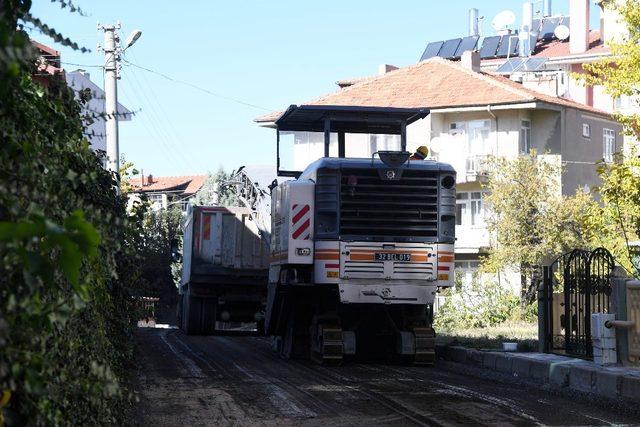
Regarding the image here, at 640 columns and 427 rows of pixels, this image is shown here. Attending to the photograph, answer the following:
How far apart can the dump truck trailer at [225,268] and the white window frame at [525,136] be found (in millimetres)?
28800

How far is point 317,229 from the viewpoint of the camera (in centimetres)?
1664

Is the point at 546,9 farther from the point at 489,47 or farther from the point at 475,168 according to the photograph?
the point at 475,168

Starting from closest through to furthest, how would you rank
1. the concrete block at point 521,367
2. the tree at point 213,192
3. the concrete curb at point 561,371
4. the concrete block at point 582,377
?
the concrete curb at point 561,371 < the concrete block at point 582,377 < the concrete block at point 521,367 < the tree at point 213,192

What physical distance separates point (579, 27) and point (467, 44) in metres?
8.55

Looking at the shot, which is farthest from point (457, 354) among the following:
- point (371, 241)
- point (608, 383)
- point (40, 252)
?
point (40, 252)

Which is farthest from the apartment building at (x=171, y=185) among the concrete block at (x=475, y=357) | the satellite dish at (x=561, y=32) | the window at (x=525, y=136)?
the concrete block at (x=475, y=357)

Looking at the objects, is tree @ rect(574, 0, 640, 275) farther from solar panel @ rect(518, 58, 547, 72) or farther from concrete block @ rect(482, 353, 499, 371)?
solar panel @ rect(518, 58, 547, 72)

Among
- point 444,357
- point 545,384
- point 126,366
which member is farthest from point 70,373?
point 444,357

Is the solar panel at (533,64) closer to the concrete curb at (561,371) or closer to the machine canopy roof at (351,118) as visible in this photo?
the machine canopy roof at (351,118)

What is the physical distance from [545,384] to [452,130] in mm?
39564

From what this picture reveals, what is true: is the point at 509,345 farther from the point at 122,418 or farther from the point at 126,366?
the point at 122,418

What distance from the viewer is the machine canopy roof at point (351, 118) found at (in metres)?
18.2

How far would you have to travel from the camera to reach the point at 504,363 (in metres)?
16.2

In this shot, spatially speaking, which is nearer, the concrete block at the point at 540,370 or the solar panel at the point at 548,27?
the concrete block at the point at 540,370
